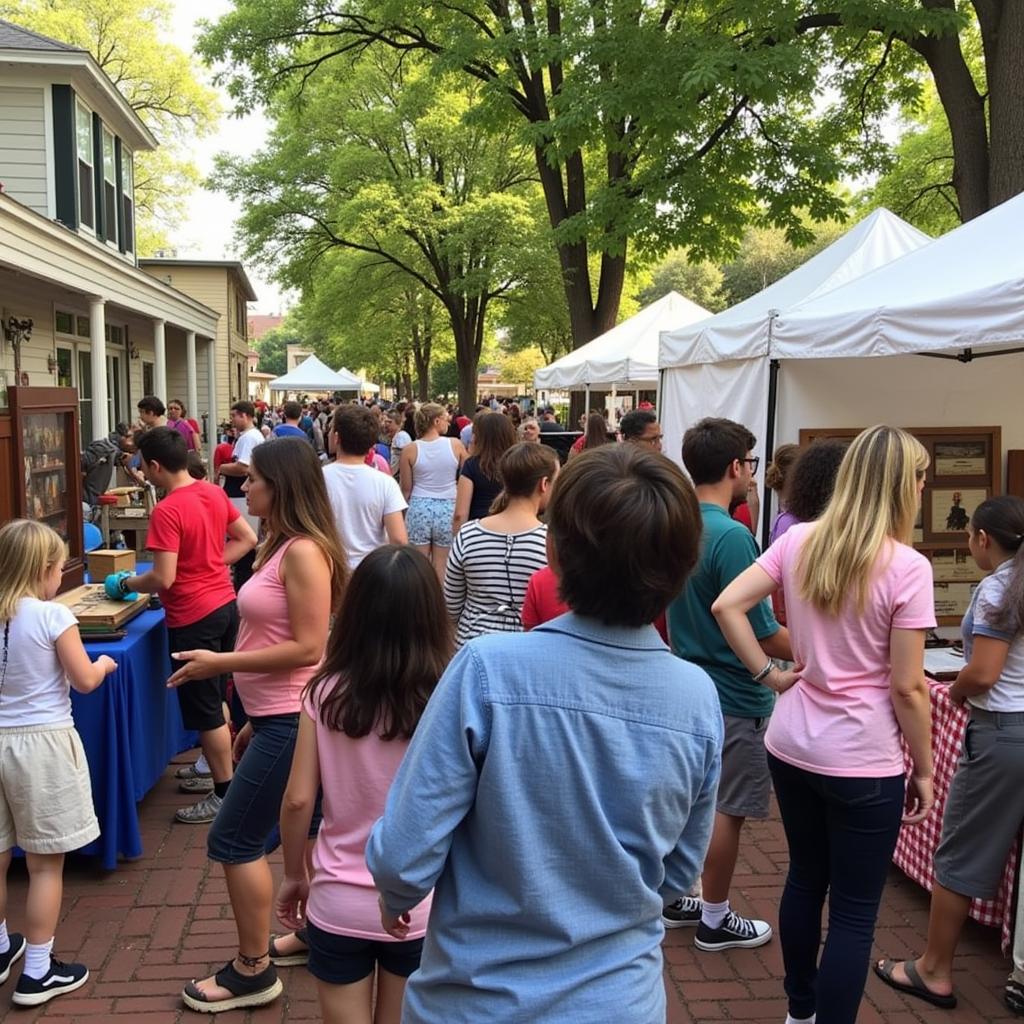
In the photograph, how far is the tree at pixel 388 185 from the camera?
22438 millimetres

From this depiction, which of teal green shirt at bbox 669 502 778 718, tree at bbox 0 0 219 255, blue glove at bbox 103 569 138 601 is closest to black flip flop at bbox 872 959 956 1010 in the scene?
teal green shirt at bbox 669 502 778 718

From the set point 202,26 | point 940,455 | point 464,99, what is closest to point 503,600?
point 940,455

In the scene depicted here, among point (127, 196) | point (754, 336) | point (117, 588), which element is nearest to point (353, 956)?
point (117, 588)

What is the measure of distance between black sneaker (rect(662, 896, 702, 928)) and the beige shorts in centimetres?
215

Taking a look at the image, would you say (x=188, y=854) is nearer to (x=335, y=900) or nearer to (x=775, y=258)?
(x=335, y=900)

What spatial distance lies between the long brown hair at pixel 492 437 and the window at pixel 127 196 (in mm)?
13664

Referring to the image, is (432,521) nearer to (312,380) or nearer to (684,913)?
(684,913)

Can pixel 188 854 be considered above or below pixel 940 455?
below

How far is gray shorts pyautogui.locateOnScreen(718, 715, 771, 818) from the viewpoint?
3.31 meters

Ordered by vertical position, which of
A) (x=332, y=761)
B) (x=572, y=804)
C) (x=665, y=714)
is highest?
(x=665, y=714)

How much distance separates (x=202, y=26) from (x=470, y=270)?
843 cm

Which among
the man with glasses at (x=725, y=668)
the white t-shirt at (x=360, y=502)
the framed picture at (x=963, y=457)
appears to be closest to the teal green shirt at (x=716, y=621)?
the man with glasses at (x=725, y=668)

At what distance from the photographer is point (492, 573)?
3518 mm

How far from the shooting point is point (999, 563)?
10.1 feet
